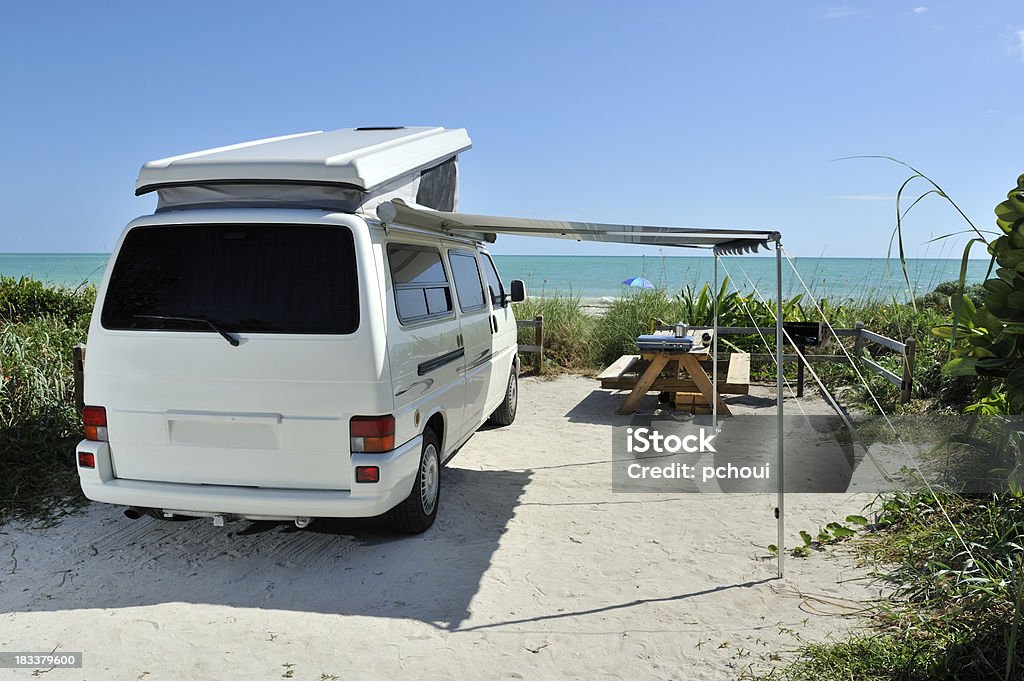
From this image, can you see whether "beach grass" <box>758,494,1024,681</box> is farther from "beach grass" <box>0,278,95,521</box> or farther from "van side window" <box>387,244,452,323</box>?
"beach grass" <box>0,278,95,521</box>

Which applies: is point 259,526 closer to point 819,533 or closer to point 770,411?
point 819,533

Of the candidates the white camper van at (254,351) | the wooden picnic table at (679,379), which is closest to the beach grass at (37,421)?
the white camper van at (254,351)

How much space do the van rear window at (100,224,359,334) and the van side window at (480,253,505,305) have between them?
3.02m

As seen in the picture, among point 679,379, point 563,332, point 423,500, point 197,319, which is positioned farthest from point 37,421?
point 563,332

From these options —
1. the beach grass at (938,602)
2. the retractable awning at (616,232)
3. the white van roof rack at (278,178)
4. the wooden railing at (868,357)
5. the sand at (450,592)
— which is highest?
the white van roof rack at (278,178)

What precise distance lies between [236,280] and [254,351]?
1.41 ft

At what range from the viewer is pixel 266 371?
429 cm

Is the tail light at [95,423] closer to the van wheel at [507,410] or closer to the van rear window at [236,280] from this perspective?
the van rear window at [236,280]

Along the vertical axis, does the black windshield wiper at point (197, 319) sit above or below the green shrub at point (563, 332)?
above

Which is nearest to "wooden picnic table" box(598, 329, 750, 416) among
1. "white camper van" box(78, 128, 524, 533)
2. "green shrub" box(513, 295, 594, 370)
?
"green shrub" box(513, 295, 594, 370)

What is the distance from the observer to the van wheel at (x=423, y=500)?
16.4 ft

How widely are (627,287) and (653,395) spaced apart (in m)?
4.29

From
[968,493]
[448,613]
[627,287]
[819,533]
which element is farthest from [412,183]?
[627,287]

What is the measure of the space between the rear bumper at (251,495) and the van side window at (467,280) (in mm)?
1993
